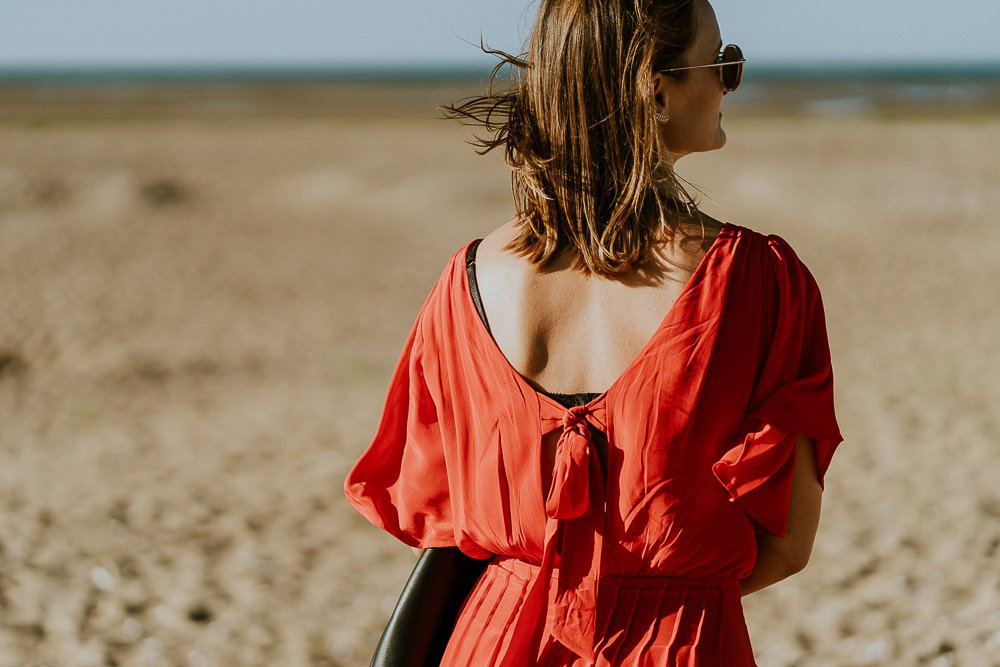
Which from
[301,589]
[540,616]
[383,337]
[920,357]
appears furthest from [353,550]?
[920,357]

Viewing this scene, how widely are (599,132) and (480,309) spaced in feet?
0.99

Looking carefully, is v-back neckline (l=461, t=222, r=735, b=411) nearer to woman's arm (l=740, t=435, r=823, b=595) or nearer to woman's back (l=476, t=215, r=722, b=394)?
woman's back (l=476, t=215, r=722, b=394)

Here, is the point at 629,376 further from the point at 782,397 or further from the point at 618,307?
Result: the point at 782,397

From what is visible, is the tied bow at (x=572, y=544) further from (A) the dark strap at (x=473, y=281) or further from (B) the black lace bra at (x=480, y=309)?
(A) the dark strap at (x=473, y=281)

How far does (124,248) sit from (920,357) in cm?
1054

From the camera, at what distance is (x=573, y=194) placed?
1.51 m

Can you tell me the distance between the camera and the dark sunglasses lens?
157cm

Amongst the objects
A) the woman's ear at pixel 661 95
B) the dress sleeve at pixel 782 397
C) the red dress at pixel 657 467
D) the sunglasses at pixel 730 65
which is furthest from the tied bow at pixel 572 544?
the sunglasses at pixel 730 65

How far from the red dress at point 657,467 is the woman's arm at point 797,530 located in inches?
0.9

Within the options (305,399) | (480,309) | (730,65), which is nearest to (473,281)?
(480,309)

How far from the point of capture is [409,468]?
172cm

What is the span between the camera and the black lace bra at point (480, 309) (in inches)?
57.4

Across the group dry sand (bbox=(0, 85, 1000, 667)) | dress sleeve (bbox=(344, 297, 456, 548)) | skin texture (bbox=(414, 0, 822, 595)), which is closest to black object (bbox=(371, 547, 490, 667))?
dress sleeve (bbox=(344, 297, 456, 548))

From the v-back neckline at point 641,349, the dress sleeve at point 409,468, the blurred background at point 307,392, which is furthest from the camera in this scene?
the blurred background at point 307,392
